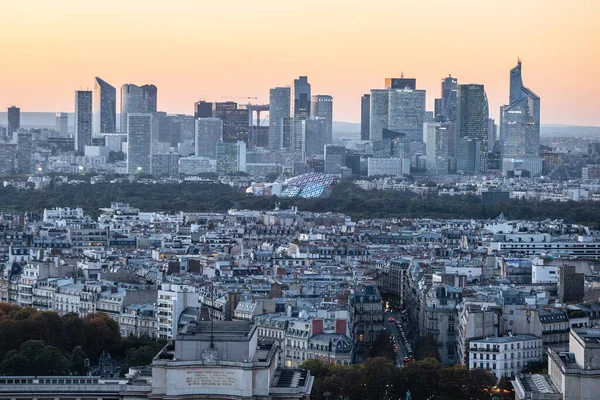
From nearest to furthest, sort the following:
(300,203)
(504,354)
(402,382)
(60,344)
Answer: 1. (402,382)
2. (504,354)
3. (60,344)
4. (300,203)

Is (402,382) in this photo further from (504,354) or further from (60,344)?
(60,344)

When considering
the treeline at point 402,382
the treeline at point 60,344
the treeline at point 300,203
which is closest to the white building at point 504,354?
the treeline at point 402,382

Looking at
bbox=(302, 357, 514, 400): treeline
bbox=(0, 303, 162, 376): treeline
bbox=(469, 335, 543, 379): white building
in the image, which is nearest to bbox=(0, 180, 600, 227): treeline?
bbox=(469, 335, 543, 379): white building

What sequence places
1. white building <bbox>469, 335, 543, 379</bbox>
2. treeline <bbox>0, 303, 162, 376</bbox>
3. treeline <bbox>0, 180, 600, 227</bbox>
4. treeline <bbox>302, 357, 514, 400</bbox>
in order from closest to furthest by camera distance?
treeline <bbox>302, 357, 514, 400</bbox> < treeline <bbox>0, 303, 162, 376</bbox> < white building <bbox>469, 335, 543, 379</bbox> < treeline <bbox>0, 180, 600, 227</bbox>

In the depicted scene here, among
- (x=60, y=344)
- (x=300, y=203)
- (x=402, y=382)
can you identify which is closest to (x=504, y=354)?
(x=402, y=382)

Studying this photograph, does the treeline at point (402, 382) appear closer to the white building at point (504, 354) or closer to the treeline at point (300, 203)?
the white building at point (504, 354)

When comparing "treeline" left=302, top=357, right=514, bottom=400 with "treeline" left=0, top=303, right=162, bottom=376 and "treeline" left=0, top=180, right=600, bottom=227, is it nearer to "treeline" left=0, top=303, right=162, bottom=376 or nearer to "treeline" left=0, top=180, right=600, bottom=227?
"treeline" left=0, top=303, right=162, bottom=376
